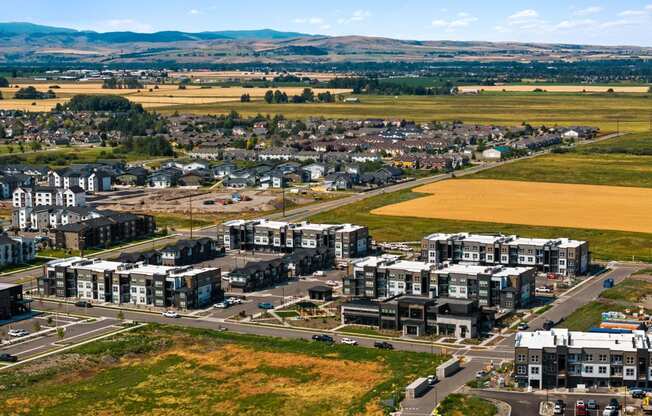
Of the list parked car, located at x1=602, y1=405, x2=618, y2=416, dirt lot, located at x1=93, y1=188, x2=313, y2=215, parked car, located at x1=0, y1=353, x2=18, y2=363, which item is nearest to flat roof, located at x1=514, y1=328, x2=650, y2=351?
parked car, located at x1=602, y1=405, x2=618, y2=416

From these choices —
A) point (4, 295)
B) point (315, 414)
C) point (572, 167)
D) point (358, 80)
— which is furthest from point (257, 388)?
point (358, 80)

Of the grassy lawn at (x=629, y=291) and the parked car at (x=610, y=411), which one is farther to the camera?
the grassy lawn at (x=629, y=291)

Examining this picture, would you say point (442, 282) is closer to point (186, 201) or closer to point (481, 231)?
point (481, 231)

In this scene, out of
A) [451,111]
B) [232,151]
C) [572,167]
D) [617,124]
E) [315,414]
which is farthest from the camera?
[451,111]

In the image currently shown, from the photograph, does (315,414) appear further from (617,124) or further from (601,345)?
(617,124)

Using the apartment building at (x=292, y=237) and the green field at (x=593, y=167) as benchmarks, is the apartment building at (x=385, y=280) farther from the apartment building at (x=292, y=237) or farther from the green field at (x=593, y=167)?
the green field at (x=593, y=167)

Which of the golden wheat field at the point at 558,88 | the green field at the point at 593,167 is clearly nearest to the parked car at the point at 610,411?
the green field at the point at 593,167

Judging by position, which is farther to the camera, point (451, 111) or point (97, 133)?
point (451, 111)

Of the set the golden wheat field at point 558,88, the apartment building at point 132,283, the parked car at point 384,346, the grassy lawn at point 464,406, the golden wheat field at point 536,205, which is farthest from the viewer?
the golden wheat field at point 558,88
